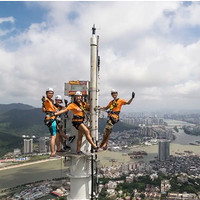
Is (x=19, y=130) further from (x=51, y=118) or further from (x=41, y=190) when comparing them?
(x=51, y=118)

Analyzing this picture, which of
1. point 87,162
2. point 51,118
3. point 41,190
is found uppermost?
point 51,118

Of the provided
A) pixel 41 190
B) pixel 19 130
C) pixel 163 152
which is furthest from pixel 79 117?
pixel 19 130

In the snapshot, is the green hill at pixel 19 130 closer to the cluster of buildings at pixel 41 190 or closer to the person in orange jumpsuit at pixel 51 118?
the cluster of buildings at pixel 41 190

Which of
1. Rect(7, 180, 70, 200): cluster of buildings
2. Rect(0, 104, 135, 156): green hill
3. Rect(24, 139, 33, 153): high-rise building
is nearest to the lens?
Rect(7, 180, 70, 200): cluster of buildings

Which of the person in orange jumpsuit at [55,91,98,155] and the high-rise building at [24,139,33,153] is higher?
the person in orange jumpsuit at [55,91,98,155]

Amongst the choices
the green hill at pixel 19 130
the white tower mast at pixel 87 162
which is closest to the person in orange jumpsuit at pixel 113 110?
the white tower mast at pixel 87 162

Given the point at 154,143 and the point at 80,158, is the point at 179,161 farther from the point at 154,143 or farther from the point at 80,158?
the point at 80,158

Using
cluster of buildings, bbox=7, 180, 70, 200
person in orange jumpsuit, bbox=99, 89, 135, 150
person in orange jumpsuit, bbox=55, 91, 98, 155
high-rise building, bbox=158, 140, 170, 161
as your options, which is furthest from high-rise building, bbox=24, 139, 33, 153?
person in orange jumpsuit, bbox=55, 91, 98, 155

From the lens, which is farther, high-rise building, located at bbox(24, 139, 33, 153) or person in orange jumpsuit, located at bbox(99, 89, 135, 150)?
high-rise building, located at bbox(24, 139, 33, 153)

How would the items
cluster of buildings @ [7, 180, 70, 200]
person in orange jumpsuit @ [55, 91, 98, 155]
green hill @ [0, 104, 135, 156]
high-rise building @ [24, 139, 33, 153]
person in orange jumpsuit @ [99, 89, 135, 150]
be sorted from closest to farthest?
person in orange jumpsuit @ [55, 91, 98, 155] → person in orange jumpsuit @ [99, 89, 135, 150] → cluster of buildings @ [7, 180, 70, 200] → high-rise building @ [24, 139, 33, 153] → green hill @ [0, 104, 135, 156]

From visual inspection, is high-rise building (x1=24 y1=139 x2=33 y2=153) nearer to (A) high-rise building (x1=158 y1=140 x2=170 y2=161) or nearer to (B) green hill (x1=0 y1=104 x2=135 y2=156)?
(B) green hill (x1=0 y1=104 x2=135 y2=156)

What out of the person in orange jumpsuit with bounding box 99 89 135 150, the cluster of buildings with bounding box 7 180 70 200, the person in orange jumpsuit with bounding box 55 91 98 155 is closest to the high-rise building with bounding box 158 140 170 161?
the cluster of buildings with bounding box 7 180 70 200
